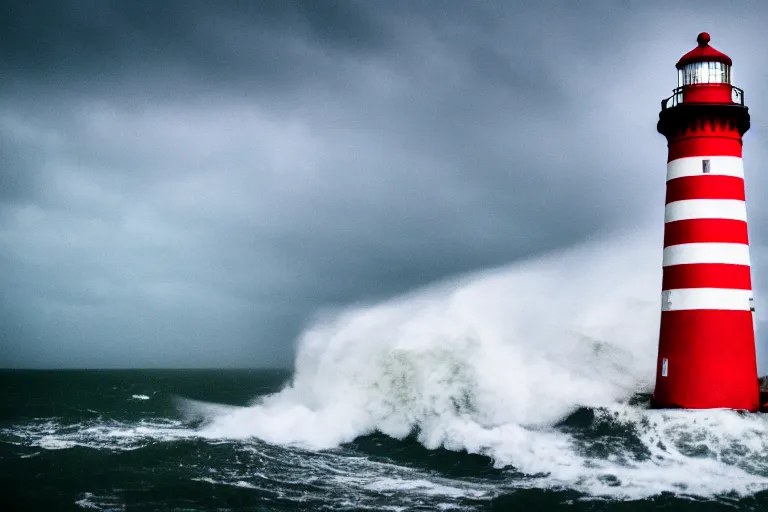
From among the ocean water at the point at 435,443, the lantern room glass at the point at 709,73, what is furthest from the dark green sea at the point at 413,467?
the lantern room glass at the point at 709,73

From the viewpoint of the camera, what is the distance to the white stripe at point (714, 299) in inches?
523

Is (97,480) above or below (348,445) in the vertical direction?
below

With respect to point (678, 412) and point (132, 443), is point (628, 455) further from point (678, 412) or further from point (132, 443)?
point (132, 443)

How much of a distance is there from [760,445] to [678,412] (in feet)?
5.05

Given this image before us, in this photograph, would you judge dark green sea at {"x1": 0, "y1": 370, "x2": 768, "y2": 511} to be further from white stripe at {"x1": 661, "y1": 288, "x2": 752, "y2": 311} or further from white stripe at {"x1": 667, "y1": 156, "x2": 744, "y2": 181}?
white stripe at {"x1": 667, "y1": 156, "x2": 744, "y2": 181}

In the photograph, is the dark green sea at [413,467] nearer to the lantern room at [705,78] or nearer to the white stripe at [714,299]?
the white stripe at [714,299]

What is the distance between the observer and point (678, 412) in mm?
13469

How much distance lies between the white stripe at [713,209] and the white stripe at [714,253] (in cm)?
58

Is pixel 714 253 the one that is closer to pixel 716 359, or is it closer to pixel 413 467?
pixel 716 359

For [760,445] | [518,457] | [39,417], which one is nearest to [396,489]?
[518,457]

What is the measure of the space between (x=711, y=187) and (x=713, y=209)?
1.48ft

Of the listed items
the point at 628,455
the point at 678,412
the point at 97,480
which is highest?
the point at 678,412

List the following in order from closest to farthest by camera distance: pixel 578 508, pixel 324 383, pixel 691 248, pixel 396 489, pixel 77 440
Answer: pixel 578 508, pixel 396 489, pixel 691 248, pixel 77 440, pixel 324 383

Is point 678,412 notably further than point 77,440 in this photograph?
No
